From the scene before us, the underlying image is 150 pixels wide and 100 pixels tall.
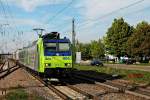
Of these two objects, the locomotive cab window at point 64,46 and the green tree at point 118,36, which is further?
the green tree at point 118,36

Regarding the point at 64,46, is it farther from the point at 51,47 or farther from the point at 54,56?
the point at 54,56

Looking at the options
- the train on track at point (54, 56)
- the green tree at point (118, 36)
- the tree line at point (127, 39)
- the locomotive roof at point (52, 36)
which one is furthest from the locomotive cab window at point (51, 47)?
the green tree at point (118, 36)

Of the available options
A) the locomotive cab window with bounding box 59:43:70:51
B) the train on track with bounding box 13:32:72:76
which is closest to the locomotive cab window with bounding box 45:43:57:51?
the train on track with bounding box 13:32:72:76

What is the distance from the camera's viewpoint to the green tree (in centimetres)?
10881

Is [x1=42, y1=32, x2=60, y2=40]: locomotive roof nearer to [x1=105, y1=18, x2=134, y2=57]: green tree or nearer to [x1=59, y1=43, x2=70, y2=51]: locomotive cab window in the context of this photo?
[x1=59, y1=43, x2=70, y2=51]: locomotive cab window

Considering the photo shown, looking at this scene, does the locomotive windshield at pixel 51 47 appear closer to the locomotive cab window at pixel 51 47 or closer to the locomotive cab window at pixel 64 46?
the locomotive cab window at pixel 51 47

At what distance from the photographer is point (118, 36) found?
111 meters

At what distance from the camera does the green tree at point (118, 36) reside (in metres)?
109

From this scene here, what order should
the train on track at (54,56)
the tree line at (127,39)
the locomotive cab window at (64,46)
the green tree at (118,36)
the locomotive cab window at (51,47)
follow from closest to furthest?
the train on track at (54,56) < the locomotive cab window at (51,47) < the locomotive cab window at (64,46) < the tree line at (127,39) < the green tree at (118,36)

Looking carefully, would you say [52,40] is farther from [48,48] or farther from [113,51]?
[113,51]

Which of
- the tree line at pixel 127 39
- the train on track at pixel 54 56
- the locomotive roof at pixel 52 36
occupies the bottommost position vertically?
the train on track at pixel 54 56

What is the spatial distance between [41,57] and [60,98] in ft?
26.7

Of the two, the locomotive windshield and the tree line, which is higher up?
the tree line

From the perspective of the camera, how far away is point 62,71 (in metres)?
25.7
